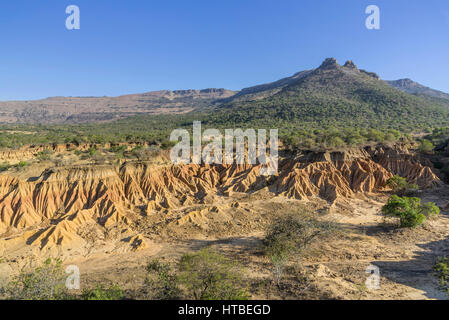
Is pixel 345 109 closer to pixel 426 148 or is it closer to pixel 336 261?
pixel 426 148

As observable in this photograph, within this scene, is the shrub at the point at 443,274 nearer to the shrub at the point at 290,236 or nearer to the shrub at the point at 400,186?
the shrub at the point at 290,236

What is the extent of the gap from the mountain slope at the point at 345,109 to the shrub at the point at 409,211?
168ft

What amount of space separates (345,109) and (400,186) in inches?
2331

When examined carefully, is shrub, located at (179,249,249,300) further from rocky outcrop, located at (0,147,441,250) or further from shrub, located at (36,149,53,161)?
shrub, located at (36,149,53,161)

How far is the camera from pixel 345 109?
7856cm

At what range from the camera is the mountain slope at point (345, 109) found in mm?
70875

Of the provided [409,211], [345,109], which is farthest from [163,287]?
[345,109]

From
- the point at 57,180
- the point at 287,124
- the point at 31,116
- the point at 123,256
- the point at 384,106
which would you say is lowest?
the point at 123,256

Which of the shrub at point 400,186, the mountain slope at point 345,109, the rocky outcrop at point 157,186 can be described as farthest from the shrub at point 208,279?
the mountain slope at point 345,109

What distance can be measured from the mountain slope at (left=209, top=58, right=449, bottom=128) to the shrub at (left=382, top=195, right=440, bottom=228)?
168 feet

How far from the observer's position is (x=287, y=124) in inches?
2837

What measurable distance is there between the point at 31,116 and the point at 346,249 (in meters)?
249
